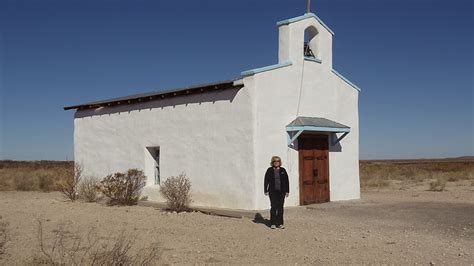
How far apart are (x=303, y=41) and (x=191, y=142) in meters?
4.59

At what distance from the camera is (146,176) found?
17828 mm

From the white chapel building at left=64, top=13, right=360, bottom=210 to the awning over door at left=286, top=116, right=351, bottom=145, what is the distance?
3cm

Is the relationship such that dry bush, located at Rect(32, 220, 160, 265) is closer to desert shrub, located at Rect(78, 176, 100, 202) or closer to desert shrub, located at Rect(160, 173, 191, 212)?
desert shrub, located at Rect(160, 173, 191, 212)

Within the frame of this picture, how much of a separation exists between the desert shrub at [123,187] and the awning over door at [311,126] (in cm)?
555

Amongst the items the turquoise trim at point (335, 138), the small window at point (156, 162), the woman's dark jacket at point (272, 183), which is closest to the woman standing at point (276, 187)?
the woman's dark jacket at point (272, 183)

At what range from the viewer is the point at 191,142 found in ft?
52.9

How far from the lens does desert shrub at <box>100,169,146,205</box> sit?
55.0ft

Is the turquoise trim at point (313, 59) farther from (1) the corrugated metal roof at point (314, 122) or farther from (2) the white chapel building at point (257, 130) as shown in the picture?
(1) the corrugated metal roof at point (314, 122)

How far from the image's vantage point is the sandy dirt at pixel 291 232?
825 centimetres

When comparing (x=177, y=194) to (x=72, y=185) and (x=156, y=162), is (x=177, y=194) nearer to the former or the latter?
(x=156, y=162)

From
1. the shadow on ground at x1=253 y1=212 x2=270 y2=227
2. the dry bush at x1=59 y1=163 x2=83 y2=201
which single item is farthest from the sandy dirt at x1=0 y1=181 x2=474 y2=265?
the dry bush at x1=59 y1=163 x2=83 y2=201

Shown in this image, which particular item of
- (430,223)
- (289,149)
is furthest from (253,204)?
(430,223)

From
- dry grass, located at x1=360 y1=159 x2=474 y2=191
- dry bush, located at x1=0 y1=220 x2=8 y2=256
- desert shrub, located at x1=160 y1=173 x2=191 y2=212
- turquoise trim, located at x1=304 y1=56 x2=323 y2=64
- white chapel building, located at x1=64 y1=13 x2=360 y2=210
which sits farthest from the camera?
dry grass, located at x1=360 y1=159 x2=474 y2=191

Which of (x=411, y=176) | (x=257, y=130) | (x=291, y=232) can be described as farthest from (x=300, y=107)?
(x=411, y=176)
